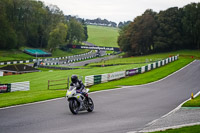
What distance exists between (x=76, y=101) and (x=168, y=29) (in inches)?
3285

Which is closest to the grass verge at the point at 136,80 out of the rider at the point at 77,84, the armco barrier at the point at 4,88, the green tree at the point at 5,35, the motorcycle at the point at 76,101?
the armco barrier at the point at 4,88

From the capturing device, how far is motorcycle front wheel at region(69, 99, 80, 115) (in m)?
13.9

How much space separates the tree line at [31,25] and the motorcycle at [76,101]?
87.0 meters

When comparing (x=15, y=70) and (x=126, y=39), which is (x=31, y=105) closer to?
(x=15, y=70)

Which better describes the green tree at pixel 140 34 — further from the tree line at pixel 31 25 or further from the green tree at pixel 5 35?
the green tree at pixel 5 35

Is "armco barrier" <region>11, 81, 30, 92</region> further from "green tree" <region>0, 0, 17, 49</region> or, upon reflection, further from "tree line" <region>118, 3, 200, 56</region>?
"green tree" <region>0, 0, 17, 49</region>

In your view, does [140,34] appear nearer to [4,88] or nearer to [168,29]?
[168,29]

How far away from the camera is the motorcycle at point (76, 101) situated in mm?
13795

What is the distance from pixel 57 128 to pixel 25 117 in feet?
9.21

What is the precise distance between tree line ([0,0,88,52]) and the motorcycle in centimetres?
8701

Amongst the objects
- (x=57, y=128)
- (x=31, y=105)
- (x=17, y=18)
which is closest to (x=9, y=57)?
(x=17, y=18)

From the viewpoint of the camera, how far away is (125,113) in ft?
49.0

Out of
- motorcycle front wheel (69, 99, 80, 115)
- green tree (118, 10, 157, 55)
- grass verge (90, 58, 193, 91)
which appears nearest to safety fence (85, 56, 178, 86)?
grass verge (90, 58, 193, 91)

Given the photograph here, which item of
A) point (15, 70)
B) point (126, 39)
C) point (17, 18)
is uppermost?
point (17, 18)
